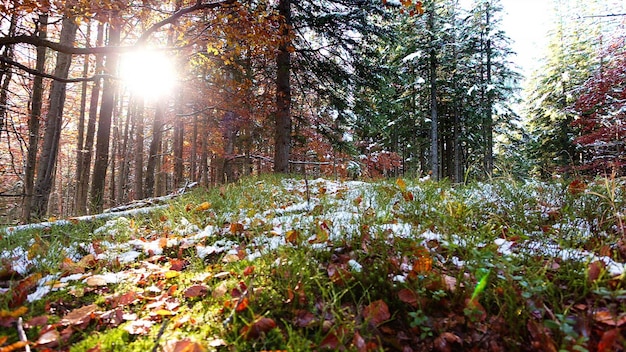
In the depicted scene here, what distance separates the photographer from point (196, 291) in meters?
1.80

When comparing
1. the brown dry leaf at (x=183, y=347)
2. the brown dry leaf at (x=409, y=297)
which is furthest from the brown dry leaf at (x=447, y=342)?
the brown dry leaf at (x=183, y=347)

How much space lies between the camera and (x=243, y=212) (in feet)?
11.7

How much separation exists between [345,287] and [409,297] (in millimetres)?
371

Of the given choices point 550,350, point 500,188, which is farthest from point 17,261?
point 500,188

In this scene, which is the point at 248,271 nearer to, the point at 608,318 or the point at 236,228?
the point at 236,228

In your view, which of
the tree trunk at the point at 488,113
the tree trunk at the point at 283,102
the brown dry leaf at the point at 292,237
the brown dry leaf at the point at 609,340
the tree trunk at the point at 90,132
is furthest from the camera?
the tree trunk at the point at 488,113

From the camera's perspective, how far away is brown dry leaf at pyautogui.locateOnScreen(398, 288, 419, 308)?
4.89 feet

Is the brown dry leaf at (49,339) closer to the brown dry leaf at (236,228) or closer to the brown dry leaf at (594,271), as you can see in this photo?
the brown dry leaf at (236,228)

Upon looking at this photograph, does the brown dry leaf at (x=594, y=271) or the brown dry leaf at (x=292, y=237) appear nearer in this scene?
the brown dry leaf at (x=594, y=271)

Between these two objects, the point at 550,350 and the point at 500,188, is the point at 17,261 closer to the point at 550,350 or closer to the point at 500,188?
the point at 550,350

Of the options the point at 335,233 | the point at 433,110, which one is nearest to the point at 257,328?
the point at 335,233

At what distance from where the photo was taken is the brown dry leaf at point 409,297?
1.49m

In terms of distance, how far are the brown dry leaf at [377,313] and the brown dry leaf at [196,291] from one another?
100cm

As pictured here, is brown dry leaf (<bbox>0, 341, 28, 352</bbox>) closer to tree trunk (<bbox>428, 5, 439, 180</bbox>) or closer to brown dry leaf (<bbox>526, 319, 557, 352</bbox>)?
brown dry leaf (<bbox>526, 319, 557, 352</bbox>)
